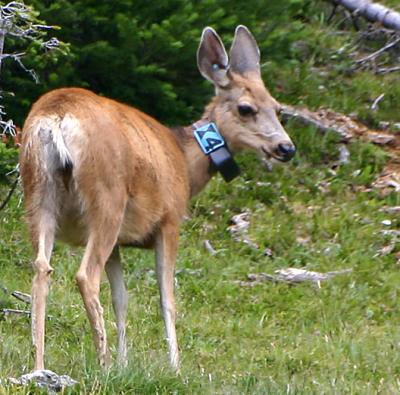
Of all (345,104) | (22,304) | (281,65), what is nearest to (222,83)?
(22,304)

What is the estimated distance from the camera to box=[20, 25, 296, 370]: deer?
291 inches

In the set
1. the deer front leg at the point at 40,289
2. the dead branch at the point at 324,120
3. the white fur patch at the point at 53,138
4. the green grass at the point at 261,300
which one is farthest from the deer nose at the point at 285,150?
the dead branch at the point at 324,120

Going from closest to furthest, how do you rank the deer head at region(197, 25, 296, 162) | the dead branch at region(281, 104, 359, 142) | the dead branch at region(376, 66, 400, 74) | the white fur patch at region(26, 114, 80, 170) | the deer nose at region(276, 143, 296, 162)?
1. the white fur patch at region(26, 114, 80, 170)
2. the deer nose at region(276, 143, 296, 162)
3. the deer head at region(197, 25, 296, 162)
4. the dead branch at region(281, 104, 359, 142)
5. the dead branch at region(376, 66, 400, 74)

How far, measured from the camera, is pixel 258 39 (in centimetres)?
1193

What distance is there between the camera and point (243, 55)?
9406 millimetres

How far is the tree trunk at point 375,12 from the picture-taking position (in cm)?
1392

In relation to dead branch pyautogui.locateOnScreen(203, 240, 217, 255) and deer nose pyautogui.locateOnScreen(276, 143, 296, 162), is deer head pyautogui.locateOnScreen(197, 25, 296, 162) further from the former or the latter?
dead branch pyautogui.locateOnScreen(203, 240, 217, 255)

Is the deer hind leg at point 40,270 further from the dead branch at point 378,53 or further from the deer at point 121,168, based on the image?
the dead branch at point 378,53

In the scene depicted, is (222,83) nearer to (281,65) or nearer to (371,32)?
(281,65)

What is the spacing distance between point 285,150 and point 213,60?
0.94 m

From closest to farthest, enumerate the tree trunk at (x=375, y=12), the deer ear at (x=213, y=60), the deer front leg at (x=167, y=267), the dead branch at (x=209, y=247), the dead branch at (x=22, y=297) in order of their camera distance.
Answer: the deer front leg at (x=167, y=267) → the dead branch at (x=22, y=297) → the deer ear at (x=213, y=60) → the dead branch at (x=209, y=247) → the tree trunk at (x=375, y=12)

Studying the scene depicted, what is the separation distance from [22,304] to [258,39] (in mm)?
3947

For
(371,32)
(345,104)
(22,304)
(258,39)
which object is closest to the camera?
(22,304)

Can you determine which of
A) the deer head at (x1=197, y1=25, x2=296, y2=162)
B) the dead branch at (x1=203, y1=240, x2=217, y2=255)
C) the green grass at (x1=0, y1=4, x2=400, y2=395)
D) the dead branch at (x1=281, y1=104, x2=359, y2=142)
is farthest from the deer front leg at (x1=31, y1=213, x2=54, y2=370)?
the dead branch at (x1=281, y1=104, x2=359, y2=142)
